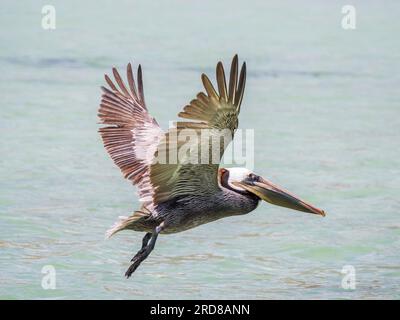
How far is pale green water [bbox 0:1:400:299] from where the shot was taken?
28.0ft

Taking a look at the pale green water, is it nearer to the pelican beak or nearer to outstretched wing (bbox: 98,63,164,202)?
the pelican beak

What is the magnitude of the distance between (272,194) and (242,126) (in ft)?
17.2

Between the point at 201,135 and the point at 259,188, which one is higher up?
the point at 201,135

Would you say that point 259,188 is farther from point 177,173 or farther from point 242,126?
point 242,126

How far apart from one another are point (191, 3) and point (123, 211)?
37.2 feet

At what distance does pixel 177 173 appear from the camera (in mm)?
6965

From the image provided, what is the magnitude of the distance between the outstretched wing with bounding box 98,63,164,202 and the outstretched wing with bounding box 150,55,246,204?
1.50ft

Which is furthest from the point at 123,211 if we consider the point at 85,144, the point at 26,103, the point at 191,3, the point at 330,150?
the point at 191,3

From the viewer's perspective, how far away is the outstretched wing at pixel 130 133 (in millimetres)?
7629

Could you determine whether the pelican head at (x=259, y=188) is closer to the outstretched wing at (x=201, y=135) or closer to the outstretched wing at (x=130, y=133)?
the outstretched wing at (x=201, y=135)

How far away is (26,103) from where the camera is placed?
1370cm

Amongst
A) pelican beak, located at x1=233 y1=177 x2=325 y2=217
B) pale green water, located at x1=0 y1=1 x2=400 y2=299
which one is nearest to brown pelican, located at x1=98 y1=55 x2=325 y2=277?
pelican beak, located at x1=233 y1=177 x2=325 y2=217

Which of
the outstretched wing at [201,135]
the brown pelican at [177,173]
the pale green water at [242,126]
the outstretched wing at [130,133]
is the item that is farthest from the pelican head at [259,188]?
the pale green water at [242,126]

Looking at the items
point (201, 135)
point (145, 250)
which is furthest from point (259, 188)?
point (201, 135)
